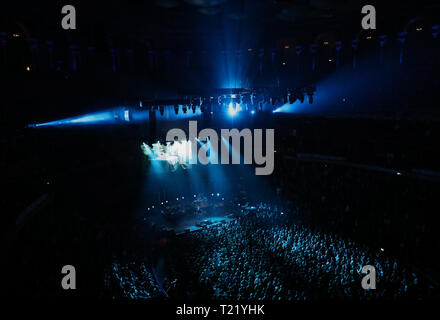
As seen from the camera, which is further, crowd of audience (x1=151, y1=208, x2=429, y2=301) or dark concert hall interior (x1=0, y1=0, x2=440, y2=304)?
dark concert hall interior (x1=0, y1=0, x2=440, y2=304)

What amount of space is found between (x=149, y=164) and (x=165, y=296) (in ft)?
41.5

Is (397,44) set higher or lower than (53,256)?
higher

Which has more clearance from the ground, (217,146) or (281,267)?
(217,146)

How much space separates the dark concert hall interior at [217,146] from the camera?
9.60m

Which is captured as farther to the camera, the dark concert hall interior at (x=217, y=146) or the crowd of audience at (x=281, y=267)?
the dark concert hall interior at (x=217, y=146)

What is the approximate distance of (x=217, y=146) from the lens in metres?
23.2

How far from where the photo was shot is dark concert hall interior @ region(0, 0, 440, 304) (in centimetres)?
960

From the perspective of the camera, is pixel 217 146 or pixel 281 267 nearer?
pixel 281 267
